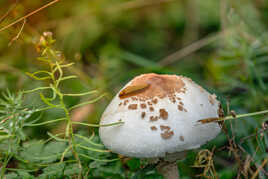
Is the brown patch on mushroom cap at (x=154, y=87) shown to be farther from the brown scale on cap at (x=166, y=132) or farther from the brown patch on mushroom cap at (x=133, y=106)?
the brown scale on cap at (x=166, y=132)

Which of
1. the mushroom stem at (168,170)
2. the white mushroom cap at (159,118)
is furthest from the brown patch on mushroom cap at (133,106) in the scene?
the mushroom stem at (168,170)

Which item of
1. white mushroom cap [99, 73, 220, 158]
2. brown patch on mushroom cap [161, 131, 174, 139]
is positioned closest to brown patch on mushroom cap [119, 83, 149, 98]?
white mushroom cap [99, 73, 220, 158]

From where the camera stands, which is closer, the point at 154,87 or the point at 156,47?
the point at 154,87

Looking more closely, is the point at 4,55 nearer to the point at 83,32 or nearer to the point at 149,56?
the point at 83,32

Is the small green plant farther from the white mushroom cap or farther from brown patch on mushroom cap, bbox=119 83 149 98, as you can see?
brown patch on mushroom cap, bbox=119 83 149 98

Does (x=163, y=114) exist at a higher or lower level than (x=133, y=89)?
lower

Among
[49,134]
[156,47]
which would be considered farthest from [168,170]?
[156,47]

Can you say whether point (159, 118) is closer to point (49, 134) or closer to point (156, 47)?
point (49, 134)
